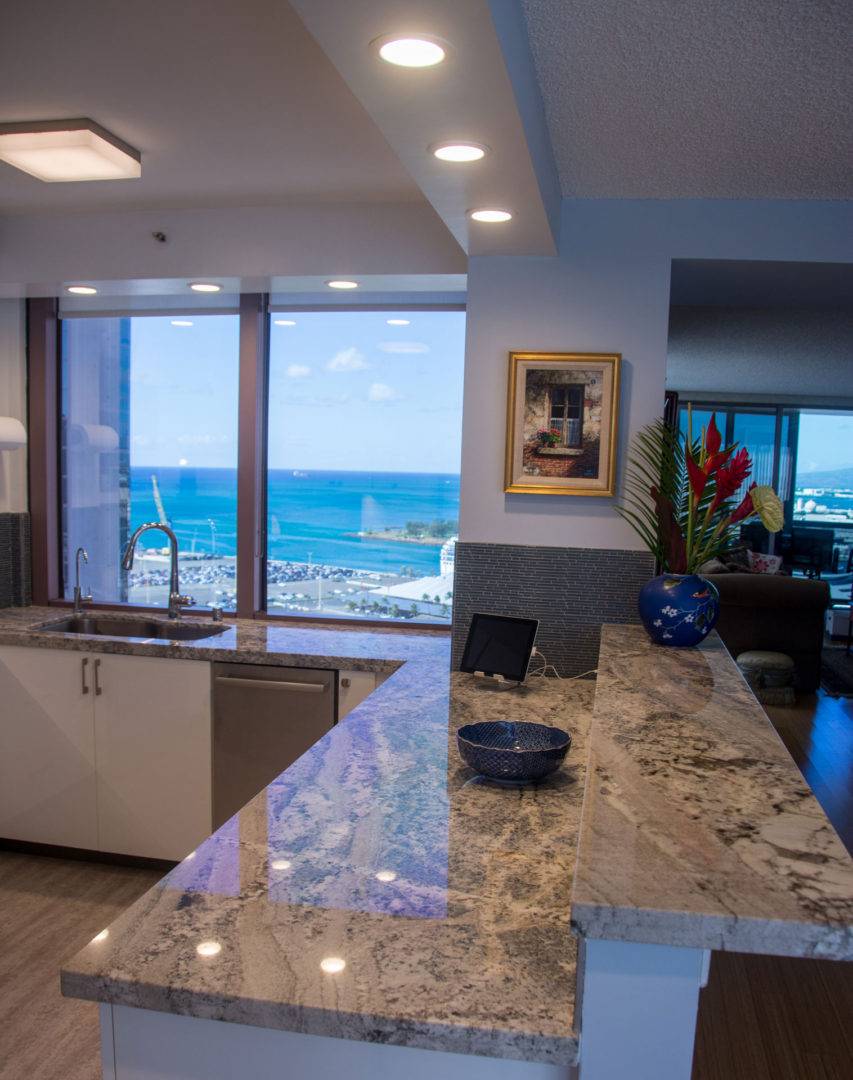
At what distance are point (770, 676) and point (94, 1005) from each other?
16.0ft

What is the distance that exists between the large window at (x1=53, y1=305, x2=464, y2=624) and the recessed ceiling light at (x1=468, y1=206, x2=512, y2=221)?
1.25m

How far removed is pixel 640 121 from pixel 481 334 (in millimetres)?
934

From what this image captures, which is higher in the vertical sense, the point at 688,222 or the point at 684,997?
the point at 688,222

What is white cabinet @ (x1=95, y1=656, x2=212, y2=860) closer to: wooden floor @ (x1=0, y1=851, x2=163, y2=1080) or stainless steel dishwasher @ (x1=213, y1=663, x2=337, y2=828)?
stainless steel dishwasher @ (x1=213, y1=663, x2=337, y2=828)

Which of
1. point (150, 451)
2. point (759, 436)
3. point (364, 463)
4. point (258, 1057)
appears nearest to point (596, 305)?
point (364, 463)

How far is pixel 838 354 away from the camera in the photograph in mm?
7129

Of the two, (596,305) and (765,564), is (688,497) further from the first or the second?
(765,564)

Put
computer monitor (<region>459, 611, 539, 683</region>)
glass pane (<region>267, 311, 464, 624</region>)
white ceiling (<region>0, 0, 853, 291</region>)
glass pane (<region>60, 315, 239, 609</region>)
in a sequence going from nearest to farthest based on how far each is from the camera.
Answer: white ceiling (<region>0, 0, 853, 291</region>), computer monitor (<region>459, 611, 539, 683</region>), glass pane (<region>267, 311, 464, 624</region>), glass pane (<region>60, 315, 239, 609</region>)

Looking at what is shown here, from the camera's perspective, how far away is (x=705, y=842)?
1109 mm

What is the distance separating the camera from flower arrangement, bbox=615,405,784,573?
8.16 feet

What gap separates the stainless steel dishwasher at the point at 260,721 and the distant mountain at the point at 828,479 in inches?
348

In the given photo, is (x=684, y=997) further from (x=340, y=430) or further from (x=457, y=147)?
(x=340, y=430)

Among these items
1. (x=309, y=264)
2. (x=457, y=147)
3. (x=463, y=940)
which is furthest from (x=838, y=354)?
(x=463, y=940)

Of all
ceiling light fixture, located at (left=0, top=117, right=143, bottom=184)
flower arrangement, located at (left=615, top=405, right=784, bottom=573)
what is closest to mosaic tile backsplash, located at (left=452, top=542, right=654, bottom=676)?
flower arrangement, located at (left=615, top=405, right=784, bottom=573)
